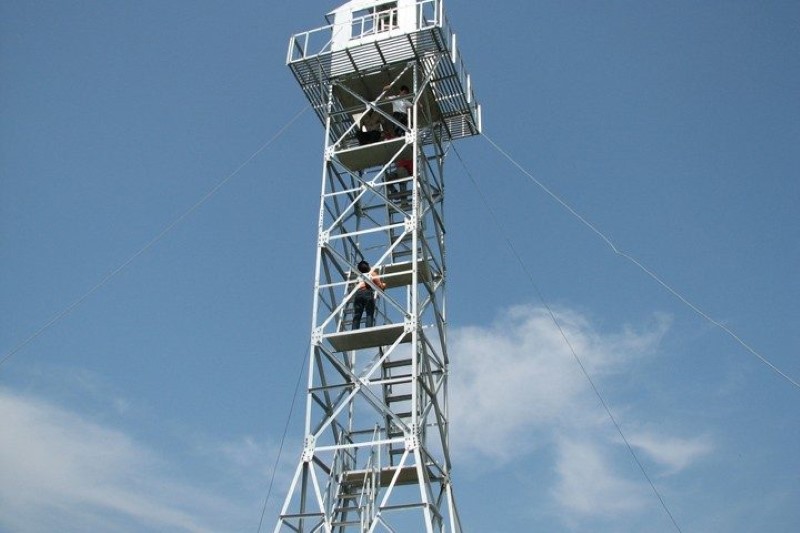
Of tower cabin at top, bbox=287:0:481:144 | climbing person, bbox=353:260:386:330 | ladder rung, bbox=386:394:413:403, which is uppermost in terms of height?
tower cabin at top, bbox=287:0:481:144

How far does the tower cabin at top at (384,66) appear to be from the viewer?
23281 millimetres

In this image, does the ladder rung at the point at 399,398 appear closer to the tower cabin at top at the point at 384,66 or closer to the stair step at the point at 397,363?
the stair step at the point at 397,363

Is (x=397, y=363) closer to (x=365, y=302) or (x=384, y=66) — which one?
(x=365, y=302)

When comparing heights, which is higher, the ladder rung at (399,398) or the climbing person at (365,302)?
the climbing person at (365,302)

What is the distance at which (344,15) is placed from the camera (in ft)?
80.7

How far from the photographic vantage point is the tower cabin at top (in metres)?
23.3

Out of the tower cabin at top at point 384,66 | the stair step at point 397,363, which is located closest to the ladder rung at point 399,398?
the stair step at point 397,363

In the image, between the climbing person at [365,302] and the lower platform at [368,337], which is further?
the climbing person at [365,302]

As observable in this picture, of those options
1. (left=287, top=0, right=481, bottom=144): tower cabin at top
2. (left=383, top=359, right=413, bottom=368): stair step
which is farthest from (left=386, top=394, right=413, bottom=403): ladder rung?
(left=287, top=0, right=481, bottom=144): tower cabin at top

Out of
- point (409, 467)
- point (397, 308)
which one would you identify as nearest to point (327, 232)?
point (397, 308)

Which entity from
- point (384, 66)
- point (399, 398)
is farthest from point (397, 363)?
point (384, 66)

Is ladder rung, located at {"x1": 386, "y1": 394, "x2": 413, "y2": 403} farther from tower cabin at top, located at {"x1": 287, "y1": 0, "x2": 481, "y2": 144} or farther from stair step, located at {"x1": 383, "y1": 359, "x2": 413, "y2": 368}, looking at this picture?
tower cabin at top, located at {"x1": 287, "y1": 0, "x2": 481, "y2": 144}

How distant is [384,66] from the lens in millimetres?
23719

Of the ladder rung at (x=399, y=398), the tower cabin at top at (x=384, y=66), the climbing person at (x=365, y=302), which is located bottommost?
the ladder rung at (x=399, y=398)
